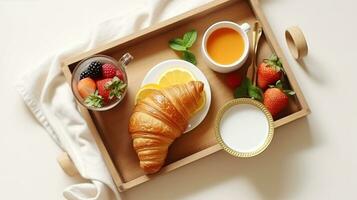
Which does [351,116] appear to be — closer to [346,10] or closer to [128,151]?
[346,10]

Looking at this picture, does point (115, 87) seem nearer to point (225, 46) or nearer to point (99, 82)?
point (99, 82)

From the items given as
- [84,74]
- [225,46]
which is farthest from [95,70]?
[225,46]

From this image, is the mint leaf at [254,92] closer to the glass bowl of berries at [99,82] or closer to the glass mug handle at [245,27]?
the glass mug handle at [245,27]

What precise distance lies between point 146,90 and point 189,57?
0.13 meters

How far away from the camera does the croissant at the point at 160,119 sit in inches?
44.5

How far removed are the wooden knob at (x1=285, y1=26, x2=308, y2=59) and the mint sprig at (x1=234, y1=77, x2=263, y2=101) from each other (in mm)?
128

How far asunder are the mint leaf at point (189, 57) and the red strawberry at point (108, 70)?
0.17 meters

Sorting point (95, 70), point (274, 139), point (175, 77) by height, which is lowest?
point (274, 139)

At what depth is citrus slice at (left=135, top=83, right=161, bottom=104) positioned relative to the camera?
3.86 feet

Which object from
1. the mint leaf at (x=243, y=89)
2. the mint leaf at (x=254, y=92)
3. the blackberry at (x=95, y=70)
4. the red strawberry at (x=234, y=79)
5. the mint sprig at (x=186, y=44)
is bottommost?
the mint leaf at (x=254, y=92)

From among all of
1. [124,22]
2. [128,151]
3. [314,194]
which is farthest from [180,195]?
[124,22]

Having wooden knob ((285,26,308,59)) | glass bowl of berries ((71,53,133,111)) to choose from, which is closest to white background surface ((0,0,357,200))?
wooden knob ((285,26,308,59))

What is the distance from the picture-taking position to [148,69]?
4.00ft

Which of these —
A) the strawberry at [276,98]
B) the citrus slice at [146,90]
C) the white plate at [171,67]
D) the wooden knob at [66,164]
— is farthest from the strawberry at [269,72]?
the wooden knob at [66,164]
